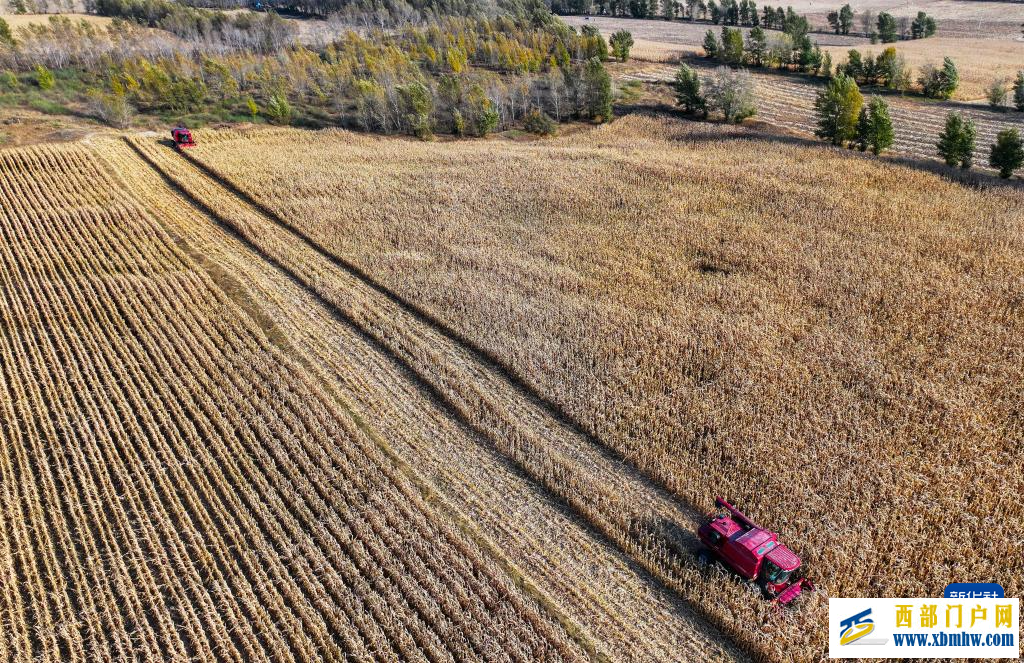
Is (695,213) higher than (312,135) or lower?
lower

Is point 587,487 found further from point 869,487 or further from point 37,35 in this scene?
point 37,35

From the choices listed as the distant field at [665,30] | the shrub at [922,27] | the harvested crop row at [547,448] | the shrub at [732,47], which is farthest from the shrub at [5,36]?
the shrub at [922,27]

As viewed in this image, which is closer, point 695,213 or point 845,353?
point 845,353

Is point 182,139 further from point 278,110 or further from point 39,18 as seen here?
point 39,18

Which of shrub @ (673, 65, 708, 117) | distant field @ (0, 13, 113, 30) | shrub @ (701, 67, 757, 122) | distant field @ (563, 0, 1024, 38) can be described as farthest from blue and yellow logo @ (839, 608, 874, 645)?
distant field @ (0, 13, 113, 30)

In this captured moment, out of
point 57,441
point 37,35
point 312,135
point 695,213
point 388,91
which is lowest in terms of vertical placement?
point 57,441

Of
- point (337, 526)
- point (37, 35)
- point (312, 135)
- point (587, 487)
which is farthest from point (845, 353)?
point (37, 35)

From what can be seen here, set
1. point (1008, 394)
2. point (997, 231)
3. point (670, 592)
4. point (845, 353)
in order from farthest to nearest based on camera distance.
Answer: point (997, 231)
point (845, 353)
point (1008, 394)
point (670, 592)
